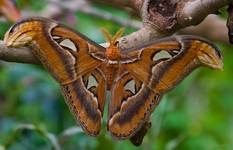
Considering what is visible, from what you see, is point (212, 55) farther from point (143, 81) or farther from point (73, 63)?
point (73, 63)

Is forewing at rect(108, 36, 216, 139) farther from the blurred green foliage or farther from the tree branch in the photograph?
the blurred green foliage

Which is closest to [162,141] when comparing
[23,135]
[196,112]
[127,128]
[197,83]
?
[196,112]

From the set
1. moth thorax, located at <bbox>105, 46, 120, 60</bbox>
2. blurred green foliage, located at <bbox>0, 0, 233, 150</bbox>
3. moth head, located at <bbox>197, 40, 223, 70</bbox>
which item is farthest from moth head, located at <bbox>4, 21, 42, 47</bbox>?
blurred green foliage, located at <bbox>0, 0, 233, 150</bbox>

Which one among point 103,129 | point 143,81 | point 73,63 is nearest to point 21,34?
point 73,63

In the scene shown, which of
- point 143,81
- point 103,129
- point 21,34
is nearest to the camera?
point 21,34

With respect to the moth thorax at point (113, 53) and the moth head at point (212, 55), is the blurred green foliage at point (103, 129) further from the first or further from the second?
the moth head at point (212, 55)

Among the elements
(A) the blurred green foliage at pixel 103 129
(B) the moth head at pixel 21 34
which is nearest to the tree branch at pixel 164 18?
(B) the moth head at pixel 21 34
